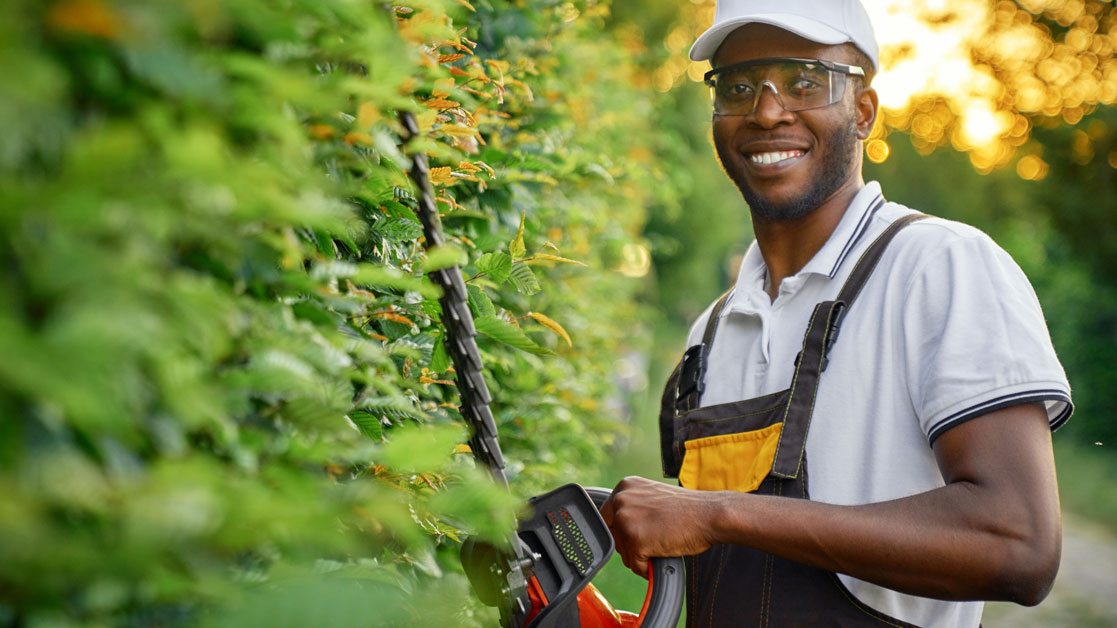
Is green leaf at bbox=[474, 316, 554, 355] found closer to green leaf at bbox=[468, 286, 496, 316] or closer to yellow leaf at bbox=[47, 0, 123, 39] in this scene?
green leaf at bbox=[468, 286, 496, 316]

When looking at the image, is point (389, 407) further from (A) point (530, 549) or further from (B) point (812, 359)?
(B) point (812, 359)

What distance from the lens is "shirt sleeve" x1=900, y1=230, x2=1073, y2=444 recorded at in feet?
5.01

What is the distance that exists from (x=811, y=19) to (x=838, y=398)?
1078 mm

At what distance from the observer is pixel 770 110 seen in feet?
7.55

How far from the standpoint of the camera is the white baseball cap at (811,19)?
217 cm

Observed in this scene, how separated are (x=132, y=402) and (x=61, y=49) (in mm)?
258

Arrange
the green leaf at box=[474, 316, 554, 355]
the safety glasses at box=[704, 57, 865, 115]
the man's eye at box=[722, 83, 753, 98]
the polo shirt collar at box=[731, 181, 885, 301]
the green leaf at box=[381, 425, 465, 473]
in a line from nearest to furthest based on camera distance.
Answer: the green leaf at box=[381, 425, 465, 473]
the green leaf at box=[474, 316, 554, 355]
the polo shirt collar at box=[731, 181, 885, 301]
the safety glasses at box=[704, 57, 865, 115]
the man's eye at box=[722, 83, 753, 98]

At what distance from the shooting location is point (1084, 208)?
12234 mm

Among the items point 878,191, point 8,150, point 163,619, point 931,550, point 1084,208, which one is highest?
point 8,150

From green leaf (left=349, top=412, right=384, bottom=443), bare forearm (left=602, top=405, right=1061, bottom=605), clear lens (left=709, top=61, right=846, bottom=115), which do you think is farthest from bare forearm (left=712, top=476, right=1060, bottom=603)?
clear lens (left=709, top=61, right=846, bottom=115)

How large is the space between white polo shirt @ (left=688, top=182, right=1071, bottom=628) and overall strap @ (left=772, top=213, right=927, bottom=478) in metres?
0.02

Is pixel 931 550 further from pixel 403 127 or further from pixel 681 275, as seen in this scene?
pixel 681 275

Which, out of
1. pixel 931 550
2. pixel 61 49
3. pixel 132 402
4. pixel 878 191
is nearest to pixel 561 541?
pixel 931 550

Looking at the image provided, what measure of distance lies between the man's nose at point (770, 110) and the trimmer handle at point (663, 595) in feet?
4.25
